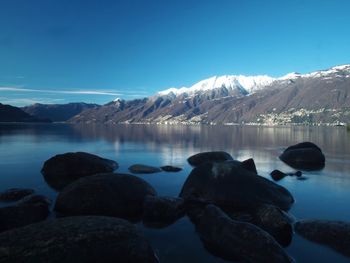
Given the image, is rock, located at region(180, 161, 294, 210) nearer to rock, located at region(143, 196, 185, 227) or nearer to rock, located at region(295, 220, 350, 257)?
rock, located at region(143, 196, 185, 227)

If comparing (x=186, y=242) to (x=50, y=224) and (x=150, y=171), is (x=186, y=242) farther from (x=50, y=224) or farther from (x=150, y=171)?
(x=150, y=171)

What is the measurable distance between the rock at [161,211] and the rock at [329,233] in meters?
8.17

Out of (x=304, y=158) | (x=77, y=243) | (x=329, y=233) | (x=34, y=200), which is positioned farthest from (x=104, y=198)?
(x=304, y=158)

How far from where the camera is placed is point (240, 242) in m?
17.3

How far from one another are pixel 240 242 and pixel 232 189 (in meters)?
9.94

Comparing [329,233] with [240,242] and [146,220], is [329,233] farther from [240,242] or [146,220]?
[146,220]

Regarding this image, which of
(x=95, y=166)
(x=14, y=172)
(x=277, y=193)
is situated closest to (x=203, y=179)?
(x=277, y=193)

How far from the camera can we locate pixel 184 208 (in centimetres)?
2502

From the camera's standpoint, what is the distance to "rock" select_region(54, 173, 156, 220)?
947 inches

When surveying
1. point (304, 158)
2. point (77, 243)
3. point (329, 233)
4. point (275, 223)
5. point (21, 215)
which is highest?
point (77, 243)

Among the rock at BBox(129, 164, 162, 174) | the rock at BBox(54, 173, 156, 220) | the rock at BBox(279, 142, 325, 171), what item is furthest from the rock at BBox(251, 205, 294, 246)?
the rock at BBox(279, 142, 325, 171)

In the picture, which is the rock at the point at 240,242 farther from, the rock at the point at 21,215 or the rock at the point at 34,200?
the rock at the point at 34,200

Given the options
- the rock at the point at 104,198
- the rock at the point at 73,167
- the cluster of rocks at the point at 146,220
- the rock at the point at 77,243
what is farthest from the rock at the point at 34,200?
the rock at the point at 73,167

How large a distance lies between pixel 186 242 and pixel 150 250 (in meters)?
3.37
